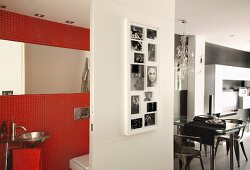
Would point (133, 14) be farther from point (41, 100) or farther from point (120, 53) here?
point (41, 100)

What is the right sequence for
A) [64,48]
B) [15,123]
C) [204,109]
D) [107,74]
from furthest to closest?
[204,109], [64,48], [15,123], [107,74]

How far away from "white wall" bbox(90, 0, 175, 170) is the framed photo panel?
2.3 inches

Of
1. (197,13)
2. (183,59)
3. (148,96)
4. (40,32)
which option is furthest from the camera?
(183,59)

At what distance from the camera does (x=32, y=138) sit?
2.43 meters

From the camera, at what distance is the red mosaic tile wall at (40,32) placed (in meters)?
2.45

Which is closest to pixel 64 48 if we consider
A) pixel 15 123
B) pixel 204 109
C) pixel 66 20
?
pixel 66 20

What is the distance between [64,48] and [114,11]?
139cm

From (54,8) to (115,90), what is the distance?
1.27 meters

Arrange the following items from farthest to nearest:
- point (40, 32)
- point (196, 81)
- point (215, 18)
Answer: point (196, 81) → point (215, 18) → point (40, 32)

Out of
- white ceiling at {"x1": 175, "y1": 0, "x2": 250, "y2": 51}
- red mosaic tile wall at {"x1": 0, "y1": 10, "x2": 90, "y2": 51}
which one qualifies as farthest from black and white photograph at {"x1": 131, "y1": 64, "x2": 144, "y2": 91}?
white ceiling at {"x1": 175, "y1": 0, "x2": 250, "y2": 51}

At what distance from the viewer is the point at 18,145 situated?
8.36ft

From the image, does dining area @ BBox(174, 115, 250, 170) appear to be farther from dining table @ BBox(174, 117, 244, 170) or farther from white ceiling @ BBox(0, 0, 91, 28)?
white ceiling @ BBox(0, 0, 91, 28)

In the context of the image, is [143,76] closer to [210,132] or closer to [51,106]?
[51,106]

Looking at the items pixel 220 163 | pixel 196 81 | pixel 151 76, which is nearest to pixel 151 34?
pixel 151 76
